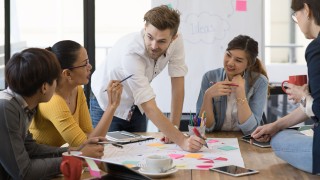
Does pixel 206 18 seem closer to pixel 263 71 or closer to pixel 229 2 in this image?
pixel 229 2

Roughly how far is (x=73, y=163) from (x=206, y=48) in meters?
2.44

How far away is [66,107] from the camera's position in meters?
2.10

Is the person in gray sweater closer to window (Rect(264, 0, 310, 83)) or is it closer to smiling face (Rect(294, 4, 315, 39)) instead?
smiling face (Rect(294, 4, 315, 39))

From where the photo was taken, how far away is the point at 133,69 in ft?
7.75

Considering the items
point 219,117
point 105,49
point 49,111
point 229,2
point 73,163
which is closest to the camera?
point 73,163

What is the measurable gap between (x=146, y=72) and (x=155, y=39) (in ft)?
1.08

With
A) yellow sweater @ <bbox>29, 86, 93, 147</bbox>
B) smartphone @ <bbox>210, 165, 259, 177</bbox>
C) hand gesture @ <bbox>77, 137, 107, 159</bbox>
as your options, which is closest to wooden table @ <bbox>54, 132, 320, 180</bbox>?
smartphone @ <bbox>210, 165, 259, 177</bbox>

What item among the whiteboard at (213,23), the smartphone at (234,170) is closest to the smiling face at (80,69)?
the smartphone at (234,170)

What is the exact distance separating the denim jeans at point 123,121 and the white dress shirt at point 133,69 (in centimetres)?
4

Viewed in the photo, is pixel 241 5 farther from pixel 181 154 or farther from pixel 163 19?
pixel 181 154

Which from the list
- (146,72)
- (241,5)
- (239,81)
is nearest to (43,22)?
(241,5)

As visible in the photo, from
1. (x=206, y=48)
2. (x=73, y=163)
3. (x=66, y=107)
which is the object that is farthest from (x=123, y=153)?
(x=206, y=48)

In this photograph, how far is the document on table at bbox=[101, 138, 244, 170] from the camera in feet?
6.31

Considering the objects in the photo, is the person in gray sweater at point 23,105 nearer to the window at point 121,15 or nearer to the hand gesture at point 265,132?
the hand gesture at point 265,132
